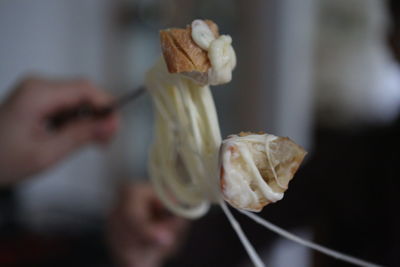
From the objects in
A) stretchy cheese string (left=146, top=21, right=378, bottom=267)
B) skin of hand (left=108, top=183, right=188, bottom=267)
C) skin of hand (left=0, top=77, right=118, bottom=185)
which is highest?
stretchy cheese string (left=146, top=21, right=378, bottom=267)

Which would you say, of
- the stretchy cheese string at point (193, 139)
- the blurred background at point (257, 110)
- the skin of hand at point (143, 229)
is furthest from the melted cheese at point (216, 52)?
the skin of hand at point (143, 229)

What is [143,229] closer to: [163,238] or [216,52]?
[163,238]

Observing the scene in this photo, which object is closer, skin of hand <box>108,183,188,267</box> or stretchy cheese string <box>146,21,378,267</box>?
stretchy cheese string <box>146,21,378,267</box>

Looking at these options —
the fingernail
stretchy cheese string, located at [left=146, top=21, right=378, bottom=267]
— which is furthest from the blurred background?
stretchy cheese string, located at [left=146, top=21, right=378, bottom=267]

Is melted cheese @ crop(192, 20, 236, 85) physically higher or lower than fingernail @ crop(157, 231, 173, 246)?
higher

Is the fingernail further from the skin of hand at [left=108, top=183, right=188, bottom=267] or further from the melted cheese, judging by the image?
the melted cheese

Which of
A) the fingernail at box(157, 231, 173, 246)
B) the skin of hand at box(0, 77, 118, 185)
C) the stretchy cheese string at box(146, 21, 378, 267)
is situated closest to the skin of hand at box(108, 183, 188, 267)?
the fingernail at box(157, 231, 173, 246)

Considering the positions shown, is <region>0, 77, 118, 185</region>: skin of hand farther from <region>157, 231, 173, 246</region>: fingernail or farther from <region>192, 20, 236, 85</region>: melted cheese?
<region>192, 20, 236, 85</region>: melted cheese
